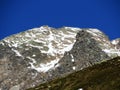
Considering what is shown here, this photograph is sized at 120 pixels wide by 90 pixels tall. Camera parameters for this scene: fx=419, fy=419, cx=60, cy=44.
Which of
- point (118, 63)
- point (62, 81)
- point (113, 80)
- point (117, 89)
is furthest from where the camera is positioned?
point (62, 81)

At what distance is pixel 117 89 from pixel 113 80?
7.94 m

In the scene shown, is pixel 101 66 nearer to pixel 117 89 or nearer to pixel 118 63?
pixel 118 63

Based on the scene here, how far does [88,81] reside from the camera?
93.8m

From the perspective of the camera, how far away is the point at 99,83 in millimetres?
87625

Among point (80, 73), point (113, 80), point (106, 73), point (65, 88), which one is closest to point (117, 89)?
point (113, 80)

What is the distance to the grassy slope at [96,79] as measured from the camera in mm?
84188

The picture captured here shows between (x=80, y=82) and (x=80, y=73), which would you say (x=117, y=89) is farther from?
(x=80, y=73)

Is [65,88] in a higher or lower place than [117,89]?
higher

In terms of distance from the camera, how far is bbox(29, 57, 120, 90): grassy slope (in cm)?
8419

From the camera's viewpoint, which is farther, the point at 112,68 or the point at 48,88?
the point at 48,88

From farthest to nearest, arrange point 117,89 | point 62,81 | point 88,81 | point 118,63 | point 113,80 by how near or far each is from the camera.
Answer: point 62,81 < point 118,63 < point 88,81 < point 113,80 < point 117,89

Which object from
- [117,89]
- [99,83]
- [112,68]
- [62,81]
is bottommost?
[117,89]

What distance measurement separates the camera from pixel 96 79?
302 feet

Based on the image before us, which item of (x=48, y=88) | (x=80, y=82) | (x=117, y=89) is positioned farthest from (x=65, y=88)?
(x=117, y=89)
